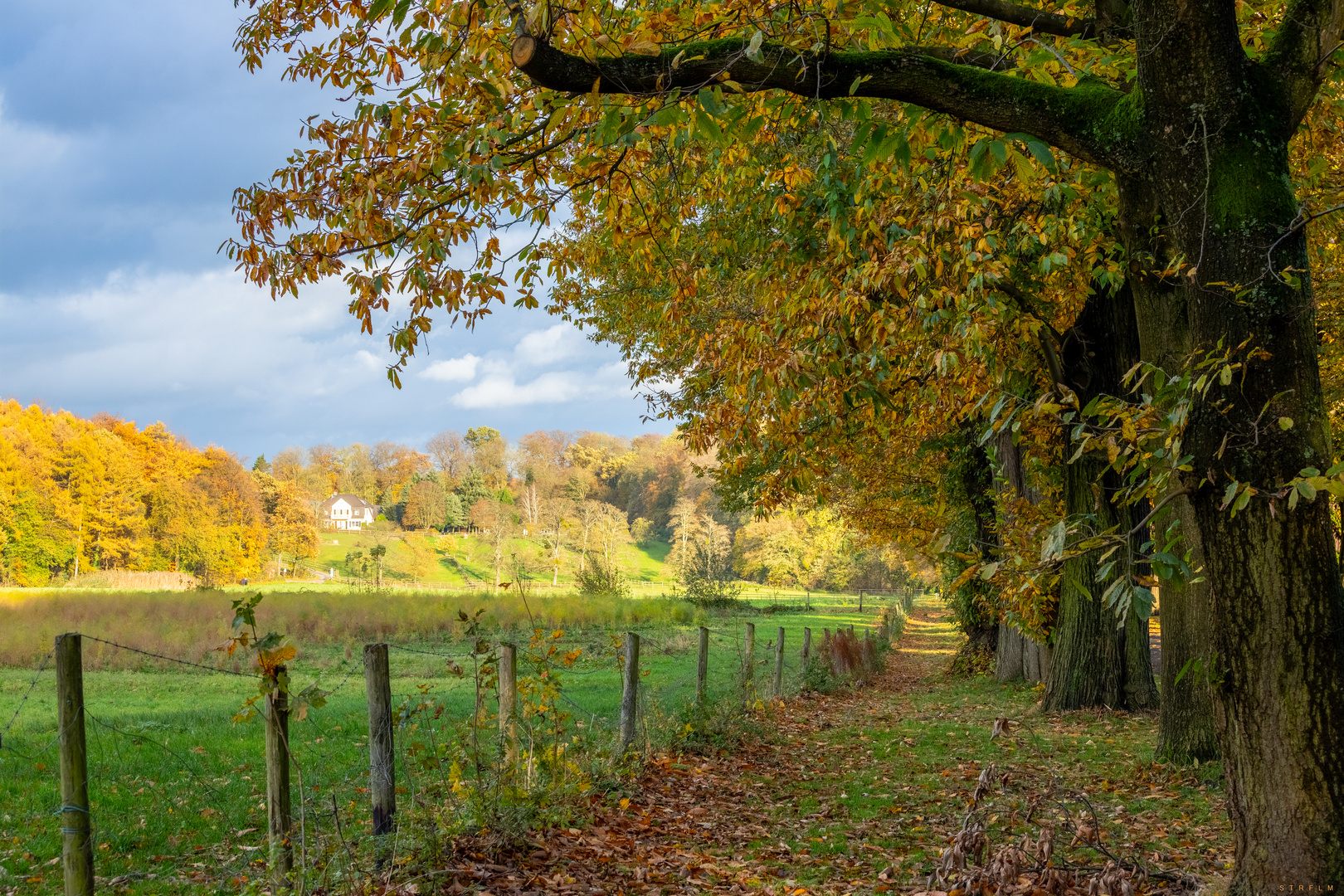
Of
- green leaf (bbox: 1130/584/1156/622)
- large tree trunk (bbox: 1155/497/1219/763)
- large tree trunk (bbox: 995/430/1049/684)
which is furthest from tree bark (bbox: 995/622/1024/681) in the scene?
green leaf (bbox: 1130/584/1156/622)

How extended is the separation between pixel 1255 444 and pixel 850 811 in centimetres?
464

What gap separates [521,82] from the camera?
586cm

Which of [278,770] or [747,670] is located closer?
[278,770]

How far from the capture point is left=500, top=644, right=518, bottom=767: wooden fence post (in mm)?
5953

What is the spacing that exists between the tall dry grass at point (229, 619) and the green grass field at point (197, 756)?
56 centimetres

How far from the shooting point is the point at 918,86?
416 cm

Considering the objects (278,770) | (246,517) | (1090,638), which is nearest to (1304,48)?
(278,770)

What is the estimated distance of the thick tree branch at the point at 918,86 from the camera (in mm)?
4023

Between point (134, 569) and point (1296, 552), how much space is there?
61.4 meters

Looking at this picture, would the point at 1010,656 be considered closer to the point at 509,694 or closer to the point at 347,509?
the point at 509,694

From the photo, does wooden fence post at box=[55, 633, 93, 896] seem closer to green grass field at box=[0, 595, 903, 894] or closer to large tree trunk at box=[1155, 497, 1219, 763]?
green grass field at box=[0, 595, 903, 894]

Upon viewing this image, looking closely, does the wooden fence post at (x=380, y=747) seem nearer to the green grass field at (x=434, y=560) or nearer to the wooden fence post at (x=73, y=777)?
the wooden fence post at (x=73, y=777)

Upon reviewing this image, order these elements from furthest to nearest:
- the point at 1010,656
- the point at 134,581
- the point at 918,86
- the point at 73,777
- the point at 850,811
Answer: the point at 134,581 < the point at 1010,656 < the point at 850,811 < the point at 918,86 < the point at 73,777

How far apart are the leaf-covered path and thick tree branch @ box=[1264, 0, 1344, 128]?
13.3ft
